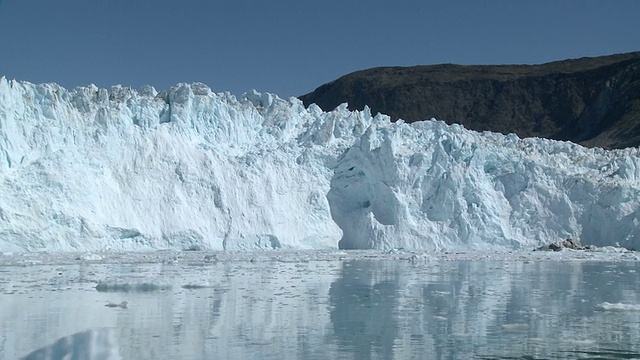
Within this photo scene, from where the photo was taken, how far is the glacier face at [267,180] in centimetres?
1873

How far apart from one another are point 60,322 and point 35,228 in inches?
408

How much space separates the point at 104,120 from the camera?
20484 mm

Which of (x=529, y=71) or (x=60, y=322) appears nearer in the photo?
(x=60, y=322)

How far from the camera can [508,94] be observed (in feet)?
251

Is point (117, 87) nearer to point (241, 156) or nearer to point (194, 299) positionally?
point (241, 156)

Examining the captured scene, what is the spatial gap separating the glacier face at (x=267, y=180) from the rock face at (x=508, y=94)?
135ft

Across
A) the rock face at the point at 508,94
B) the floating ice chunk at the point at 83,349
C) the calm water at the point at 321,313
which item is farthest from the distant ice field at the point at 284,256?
the rock face at the point at 508,94

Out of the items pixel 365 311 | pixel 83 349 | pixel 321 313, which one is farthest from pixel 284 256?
pixel 83 349

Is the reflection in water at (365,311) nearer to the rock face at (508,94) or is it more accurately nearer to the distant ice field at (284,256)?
the distant ice field at (284,256)

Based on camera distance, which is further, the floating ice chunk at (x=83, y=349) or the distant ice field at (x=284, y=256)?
the distant ice field at (x=284, y=256)

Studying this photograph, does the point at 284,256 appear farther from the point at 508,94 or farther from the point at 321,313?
the point at 508,94

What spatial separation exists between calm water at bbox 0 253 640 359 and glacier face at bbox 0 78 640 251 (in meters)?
4.61

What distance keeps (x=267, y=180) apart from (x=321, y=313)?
536 inches

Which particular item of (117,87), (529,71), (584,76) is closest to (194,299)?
(117,87)
